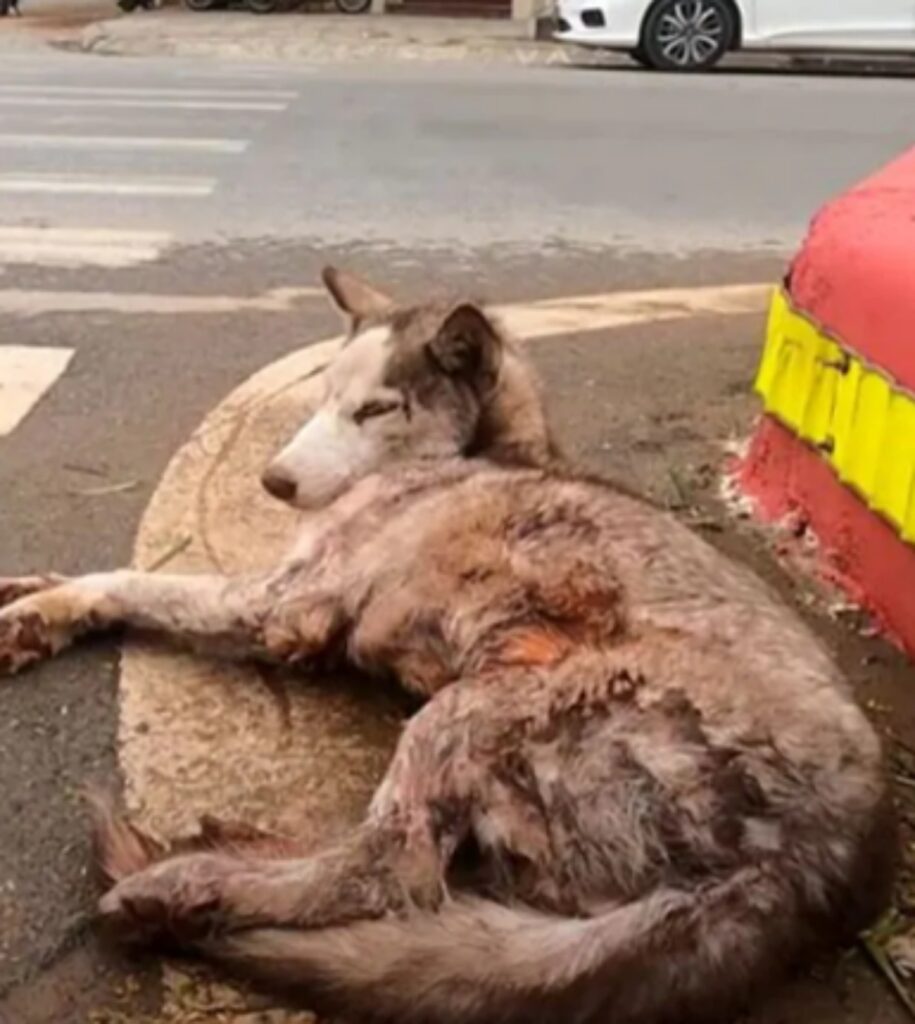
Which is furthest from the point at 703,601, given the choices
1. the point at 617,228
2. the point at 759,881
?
the point at 617,228

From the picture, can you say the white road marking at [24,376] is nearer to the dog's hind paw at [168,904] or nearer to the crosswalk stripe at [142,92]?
the dog's hind paw at [168,904]

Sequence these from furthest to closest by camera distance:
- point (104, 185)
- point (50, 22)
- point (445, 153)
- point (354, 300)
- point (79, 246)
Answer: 1. point (50, 22)
2. point (445, 153)
3. point (104, 185)
4. point (79, 246)
5. point (354, 300)

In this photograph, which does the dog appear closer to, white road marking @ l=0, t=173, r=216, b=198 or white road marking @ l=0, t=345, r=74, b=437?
white road marking @ l=0, t=345, r=74, b=437

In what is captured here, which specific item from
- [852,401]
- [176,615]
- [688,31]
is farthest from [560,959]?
[688,31]

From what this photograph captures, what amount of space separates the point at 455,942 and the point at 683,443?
10.7 ft

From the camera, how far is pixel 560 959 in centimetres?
278

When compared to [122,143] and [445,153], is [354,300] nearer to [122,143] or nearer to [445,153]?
[445,153]

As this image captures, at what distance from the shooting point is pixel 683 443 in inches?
233

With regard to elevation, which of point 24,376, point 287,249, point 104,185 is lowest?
point 104,185

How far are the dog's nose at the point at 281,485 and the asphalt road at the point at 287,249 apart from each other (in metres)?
0.52

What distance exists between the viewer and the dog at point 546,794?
9.28ft

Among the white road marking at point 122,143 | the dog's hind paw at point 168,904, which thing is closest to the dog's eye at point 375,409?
the dog's hind paw at point 168,904

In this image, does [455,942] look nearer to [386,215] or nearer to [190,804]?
[190,804]

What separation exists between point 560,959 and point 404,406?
5.68 feet
